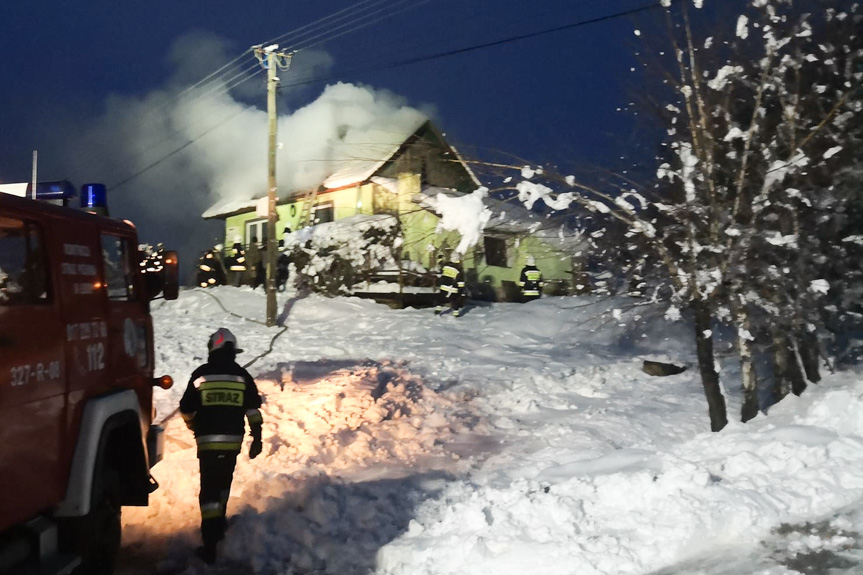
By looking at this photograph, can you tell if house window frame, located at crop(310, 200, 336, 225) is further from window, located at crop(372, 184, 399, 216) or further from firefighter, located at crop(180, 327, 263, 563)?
firefighter, located at crop(180, 327, 263, 563)

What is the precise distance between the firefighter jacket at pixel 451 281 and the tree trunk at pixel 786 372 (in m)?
11.9

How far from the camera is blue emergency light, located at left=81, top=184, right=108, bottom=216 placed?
5.73m

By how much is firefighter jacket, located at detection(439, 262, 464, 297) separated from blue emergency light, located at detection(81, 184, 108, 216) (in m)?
14.3

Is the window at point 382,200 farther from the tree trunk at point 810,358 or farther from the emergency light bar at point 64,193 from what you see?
the emergency light bar at point 64,193

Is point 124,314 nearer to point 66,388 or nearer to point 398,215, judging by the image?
point 66,388

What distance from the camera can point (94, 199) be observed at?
5762mm

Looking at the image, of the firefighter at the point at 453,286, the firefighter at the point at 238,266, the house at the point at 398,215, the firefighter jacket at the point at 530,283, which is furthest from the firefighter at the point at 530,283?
the firefighter at the point at 238,266

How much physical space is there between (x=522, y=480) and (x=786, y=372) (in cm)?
344

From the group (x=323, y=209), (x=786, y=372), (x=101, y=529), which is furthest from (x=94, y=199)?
(x=323, y=209)

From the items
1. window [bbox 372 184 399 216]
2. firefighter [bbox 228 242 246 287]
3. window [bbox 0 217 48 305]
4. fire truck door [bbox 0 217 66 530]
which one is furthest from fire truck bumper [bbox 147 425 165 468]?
window [bbox 372 184 399 216]

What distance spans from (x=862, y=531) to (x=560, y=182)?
3902 mm

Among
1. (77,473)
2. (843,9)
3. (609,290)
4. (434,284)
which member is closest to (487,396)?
(609,290)

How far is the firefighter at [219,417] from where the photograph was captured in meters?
5.84

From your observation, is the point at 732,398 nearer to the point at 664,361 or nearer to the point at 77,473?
the point at 664,361
